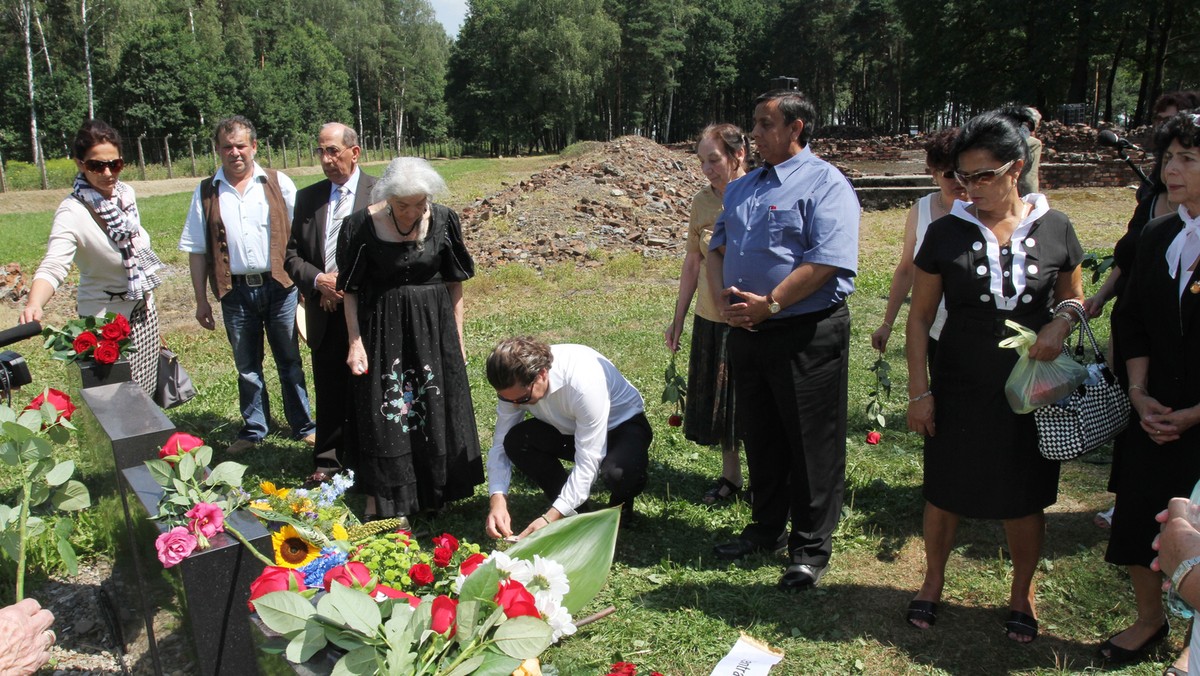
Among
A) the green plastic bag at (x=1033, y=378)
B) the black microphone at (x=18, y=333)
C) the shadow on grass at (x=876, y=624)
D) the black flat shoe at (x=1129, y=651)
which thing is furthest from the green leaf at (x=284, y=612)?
the black flat shoe at (x=1129, y=651)

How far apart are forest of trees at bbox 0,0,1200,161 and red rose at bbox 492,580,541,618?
37.7m

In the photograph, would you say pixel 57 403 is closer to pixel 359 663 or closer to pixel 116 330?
pixel 116 330

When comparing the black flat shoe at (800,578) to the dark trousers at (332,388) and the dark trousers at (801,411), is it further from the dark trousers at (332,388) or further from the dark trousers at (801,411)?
the dark trousers at (332,388)

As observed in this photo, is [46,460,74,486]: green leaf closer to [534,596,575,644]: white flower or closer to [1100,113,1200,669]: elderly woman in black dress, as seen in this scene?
[534,596,575,644]: white flower

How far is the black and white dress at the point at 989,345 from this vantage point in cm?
265

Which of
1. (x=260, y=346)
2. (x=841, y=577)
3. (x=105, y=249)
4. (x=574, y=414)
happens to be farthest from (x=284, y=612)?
(x=260, y=346)

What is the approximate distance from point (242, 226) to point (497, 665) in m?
3.86

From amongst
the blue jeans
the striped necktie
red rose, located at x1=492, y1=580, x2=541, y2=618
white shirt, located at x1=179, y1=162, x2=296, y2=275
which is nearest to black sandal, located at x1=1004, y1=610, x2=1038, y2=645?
red rose, located at x1=492, y1=580, x2=541, y2=618

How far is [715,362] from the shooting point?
404 centimetres

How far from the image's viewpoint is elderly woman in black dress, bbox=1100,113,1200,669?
246 centimetres

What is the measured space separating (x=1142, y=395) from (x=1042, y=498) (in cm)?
45

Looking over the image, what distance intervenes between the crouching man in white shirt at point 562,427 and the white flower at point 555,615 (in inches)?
53.8

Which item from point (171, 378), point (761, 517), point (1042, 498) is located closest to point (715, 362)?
point (761, 517)

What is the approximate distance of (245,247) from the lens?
4578 millimetres
